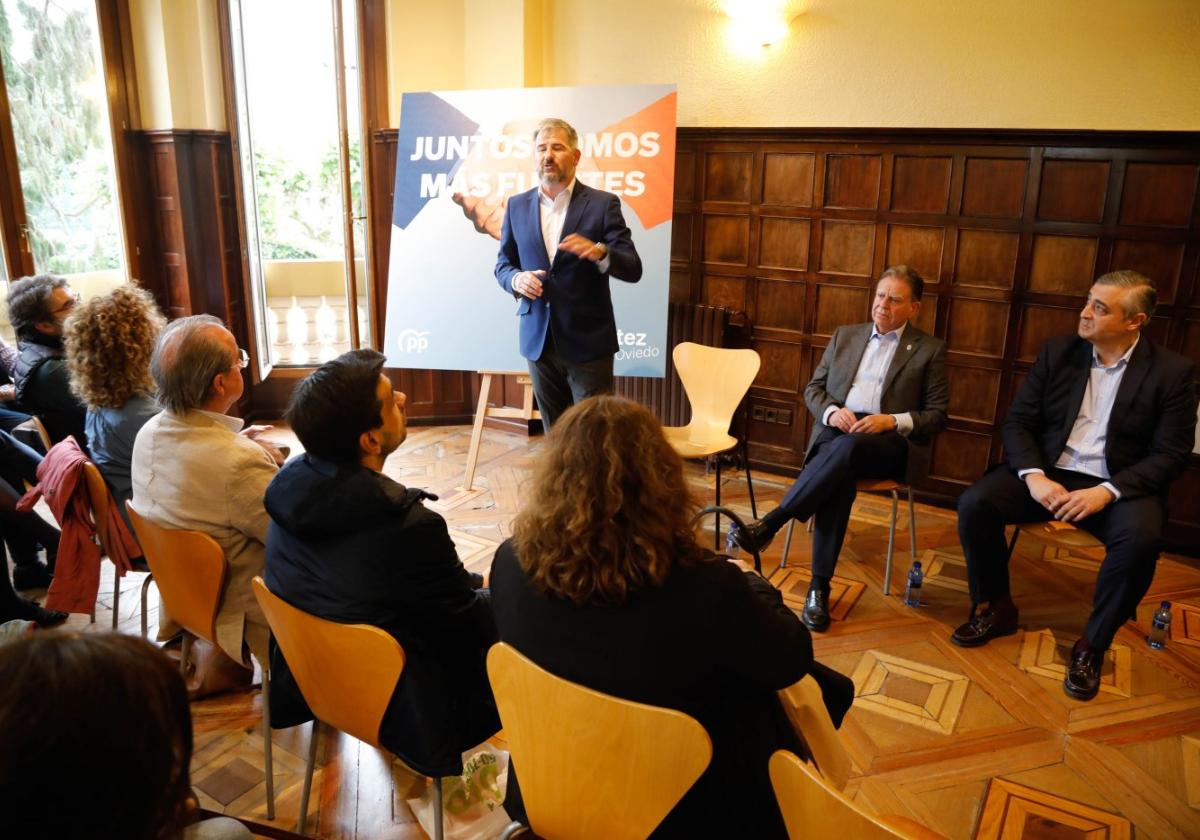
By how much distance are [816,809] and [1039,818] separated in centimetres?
150

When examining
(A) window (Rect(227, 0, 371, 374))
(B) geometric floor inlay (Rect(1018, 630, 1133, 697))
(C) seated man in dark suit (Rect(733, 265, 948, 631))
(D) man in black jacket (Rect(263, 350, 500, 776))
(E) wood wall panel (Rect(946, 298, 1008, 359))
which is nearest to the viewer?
(D) man in black jacket (Rect(263, 350, 500, 776))

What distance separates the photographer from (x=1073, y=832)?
218 cm

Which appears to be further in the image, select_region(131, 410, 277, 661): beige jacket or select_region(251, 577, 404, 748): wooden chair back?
select_region(131, 410, 277, 661): beige jacket

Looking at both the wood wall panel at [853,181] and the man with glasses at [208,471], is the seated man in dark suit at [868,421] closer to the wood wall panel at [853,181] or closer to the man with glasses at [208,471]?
the wood wall panel at [853,181]

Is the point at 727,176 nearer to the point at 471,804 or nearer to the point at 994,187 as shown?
the point at 994,187

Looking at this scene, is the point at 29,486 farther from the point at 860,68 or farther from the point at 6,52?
the point at 860,68

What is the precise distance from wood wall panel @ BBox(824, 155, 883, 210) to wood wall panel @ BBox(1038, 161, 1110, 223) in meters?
0.75

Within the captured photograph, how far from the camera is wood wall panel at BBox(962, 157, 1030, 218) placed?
3986 millimetres

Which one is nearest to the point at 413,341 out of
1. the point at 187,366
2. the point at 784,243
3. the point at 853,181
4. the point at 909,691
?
the point at 784,243

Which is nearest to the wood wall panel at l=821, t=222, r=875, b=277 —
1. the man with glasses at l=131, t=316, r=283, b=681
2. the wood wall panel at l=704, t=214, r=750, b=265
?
the wood wall panel at l=704, t=214, r=750, b=265

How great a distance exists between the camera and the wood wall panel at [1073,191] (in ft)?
12.5

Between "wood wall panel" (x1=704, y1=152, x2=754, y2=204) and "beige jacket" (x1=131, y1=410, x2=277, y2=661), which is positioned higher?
"wood wall panel" (x1=704, y1=152, x2=754, y2=204)

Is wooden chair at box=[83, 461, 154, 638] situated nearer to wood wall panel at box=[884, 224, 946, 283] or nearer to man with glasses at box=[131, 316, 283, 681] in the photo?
man with glasses at box=[131, 316, 283, 681]

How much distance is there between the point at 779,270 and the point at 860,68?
3.47 ft
